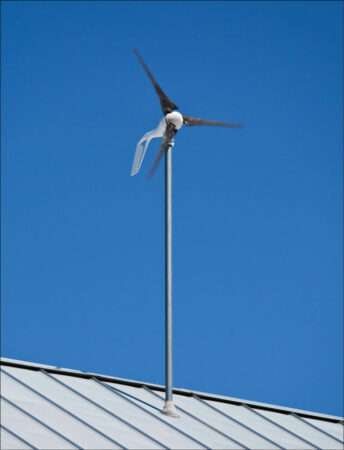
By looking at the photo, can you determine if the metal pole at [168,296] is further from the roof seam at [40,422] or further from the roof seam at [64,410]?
the roof seam at [40,422]

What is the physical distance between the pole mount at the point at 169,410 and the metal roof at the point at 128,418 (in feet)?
1.03

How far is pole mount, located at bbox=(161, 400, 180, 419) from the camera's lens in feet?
102

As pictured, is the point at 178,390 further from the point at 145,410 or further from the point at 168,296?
the point at 168,296

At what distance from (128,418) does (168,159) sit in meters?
9.80

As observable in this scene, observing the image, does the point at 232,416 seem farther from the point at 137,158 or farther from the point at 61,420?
the point at 137,158

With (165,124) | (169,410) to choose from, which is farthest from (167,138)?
(169,410)

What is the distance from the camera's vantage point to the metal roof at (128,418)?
26.4 m

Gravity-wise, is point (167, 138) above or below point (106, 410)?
above

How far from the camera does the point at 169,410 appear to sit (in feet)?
103

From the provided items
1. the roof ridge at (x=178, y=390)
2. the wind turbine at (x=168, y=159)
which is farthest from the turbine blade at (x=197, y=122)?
the roof ridge at (x=178, y=390)

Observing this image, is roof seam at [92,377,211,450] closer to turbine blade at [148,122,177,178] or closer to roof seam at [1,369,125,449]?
roof seam at [1,369,125,449]

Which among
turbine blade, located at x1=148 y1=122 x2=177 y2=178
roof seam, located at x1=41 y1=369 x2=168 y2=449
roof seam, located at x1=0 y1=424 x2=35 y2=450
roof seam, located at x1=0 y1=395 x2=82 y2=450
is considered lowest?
roof seam, located at x1=0 y1=424 x2=35 y2=450

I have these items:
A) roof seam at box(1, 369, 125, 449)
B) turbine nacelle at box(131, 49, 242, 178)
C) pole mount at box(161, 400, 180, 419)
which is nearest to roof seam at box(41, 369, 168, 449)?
roof seam at box(1, 369, 125, 449)

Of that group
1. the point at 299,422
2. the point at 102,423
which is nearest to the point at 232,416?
the point at 299,422
